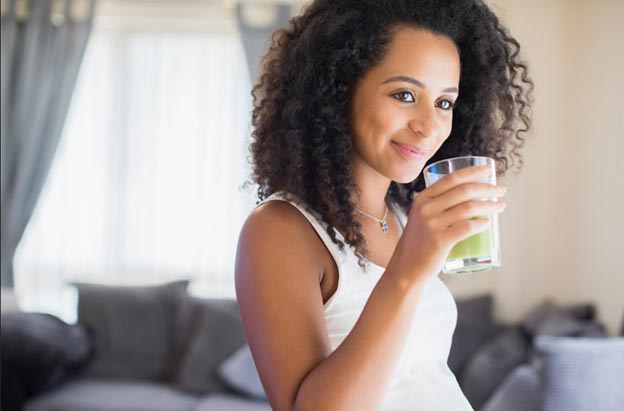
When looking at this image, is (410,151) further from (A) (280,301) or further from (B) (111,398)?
(B) (111,398)

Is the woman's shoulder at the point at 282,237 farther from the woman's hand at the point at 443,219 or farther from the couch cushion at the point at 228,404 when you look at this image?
the couch cushion at the point at 228,404

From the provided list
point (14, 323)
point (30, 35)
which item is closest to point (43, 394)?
point (14, 323)

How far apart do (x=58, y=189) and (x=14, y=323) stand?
122 centimetres

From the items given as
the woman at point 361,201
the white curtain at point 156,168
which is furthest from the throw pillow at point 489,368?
the woman at point 361,201

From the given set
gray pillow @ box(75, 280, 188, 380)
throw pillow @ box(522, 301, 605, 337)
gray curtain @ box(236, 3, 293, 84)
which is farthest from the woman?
gray curtain @ box(236, 3, 293, 84)

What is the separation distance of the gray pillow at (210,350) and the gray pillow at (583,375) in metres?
1.83

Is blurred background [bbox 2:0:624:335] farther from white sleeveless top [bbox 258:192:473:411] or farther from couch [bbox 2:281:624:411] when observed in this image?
white sleeveless top [bbox 258:192:473:411]

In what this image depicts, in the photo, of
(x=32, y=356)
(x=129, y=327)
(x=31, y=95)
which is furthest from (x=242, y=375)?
(x=31, y=95)

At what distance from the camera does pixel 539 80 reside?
185 inches

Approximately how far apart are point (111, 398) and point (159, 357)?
497mm

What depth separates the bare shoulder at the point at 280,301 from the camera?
1088mm

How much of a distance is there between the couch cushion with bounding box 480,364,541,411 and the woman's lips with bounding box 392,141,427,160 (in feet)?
6.99

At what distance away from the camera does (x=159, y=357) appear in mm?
4543

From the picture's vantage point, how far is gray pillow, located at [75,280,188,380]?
4.50 meters
